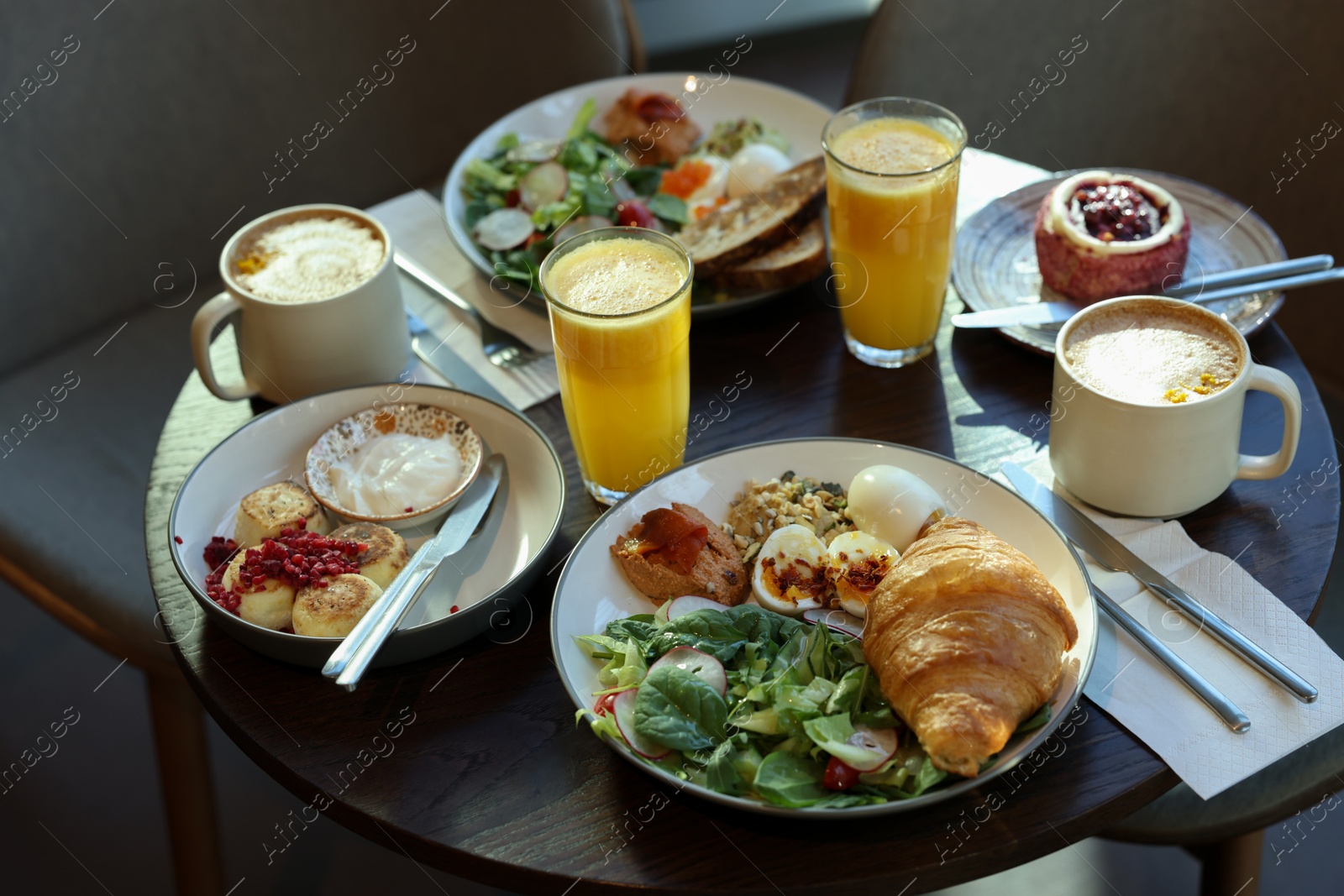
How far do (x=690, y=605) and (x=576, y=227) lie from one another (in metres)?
0.92

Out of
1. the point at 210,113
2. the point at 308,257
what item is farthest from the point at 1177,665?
the point at 210,113

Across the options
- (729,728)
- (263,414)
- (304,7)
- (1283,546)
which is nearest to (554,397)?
(263,414)

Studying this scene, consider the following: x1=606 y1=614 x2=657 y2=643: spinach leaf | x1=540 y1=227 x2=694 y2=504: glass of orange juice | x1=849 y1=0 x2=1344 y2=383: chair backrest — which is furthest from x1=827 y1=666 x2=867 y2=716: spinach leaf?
x1=849 y1=0 x2=1344 y2=383: chair backrest

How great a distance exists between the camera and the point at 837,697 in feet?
3.49

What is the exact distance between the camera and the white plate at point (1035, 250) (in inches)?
63.9

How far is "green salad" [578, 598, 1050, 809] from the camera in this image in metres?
1.00

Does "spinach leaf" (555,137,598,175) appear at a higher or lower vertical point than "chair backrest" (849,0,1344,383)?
higher

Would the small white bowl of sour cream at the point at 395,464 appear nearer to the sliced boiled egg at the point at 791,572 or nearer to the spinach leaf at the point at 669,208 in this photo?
the sliced boiled egg at the point at 791,572

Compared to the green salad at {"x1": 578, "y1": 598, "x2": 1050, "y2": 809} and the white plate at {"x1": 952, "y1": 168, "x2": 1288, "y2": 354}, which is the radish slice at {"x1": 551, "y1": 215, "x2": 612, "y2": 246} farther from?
the green salad at {"x1": 578, "y1": 598, "x2": 1050, "y2": 809}

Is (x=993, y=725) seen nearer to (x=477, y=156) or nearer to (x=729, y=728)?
(x=729, y=728)

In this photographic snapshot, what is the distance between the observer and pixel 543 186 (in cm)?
Answer: 200

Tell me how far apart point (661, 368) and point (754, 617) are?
0.37 meters

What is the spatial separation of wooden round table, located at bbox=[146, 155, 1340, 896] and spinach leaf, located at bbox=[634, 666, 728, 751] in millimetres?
87

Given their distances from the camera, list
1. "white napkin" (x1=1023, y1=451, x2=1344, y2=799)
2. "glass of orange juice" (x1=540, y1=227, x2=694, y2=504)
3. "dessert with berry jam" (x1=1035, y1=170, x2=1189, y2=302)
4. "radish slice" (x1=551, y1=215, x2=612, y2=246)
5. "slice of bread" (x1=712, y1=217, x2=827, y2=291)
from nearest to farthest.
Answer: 1. "white napkin" (x1=1023, y1=451, x2=1344, y2=799)
2. "glass of orange juice" (x1=540, y1=227, x2=694, y2=504)
3. "dessert with berry jam" (x1=1035, y1=170, x2=1189, y2=302)
4. "slice of bread" (x1=712, y1=217, x2=827, y2=291)
5. "radish slice" (x1=551, y1=215, x2=612, y2=246)
